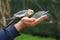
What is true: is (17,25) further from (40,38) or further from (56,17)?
(40,38)

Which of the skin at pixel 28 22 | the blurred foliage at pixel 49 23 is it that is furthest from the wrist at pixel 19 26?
the blurred foliage at pixel 49 23

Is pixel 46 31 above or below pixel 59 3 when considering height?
below

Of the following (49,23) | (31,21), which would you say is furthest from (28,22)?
(49,23)

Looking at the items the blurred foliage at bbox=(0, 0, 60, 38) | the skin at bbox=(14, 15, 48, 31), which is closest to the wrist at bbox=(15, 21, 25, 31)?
the skin at bbox=(14, 15, 48, 31)

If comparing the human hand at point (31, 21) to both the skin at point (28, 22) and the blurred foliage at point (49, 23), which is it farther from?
the blurred foliage at point (49, 23)

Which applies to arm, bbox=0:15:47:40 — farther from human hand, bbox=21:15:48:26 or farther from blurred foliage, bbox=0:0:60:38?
blurred foliage, bbox=0:0:60:38

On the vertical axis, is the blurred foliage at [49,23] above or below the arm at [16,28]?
below

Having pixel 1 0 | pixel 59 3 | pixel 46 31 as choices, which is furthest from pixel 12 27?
pixel 46 31

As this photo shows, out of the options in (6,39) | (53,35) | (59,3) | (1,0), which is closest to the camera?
(6,39)

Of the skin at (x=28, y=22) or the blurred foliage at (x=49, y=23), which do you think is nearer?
the skin at (x=28, y=22)

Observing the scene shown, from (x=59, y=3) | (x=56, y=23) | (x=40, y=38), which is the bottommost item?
(x=40, y=38)

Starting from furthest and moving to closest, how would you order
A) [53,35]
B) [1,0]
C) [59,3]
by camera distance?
[53,35]
[59,3]
[1,0]
